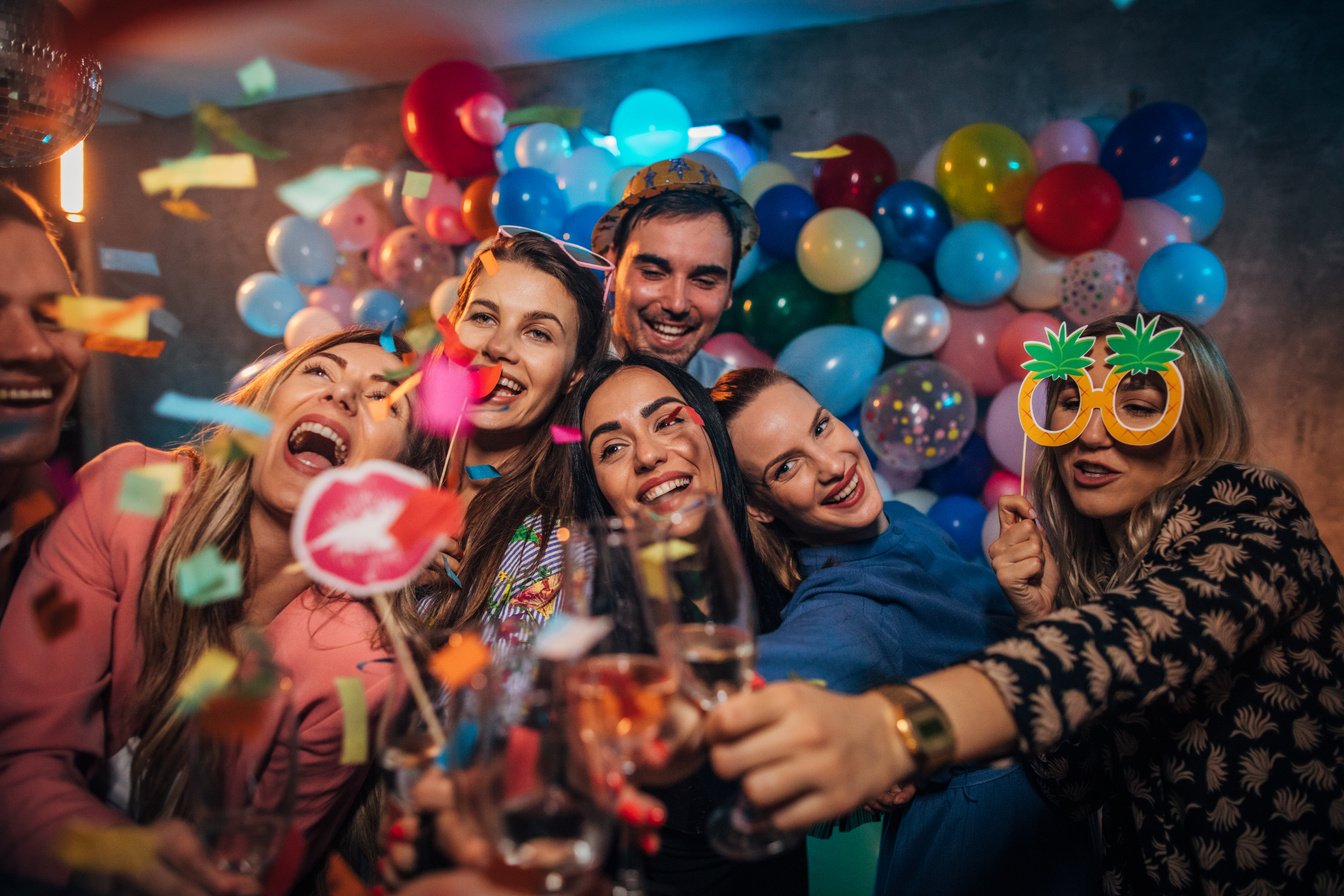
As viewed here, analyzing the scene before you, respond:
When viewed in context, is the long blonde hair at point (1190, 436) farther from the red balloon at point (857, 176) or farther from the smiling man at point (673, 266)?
the red balloon at point (857, 176)

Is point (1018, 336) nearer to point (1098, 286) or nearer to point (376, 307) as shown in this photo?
point (1098, 286)

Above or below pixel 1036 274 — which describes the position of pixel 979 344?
below

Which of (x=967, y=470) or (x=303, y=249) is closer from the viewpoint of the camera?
(x=967, y=470)

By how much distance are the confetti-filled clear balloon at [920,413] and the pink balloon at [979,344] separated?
0.21 metres

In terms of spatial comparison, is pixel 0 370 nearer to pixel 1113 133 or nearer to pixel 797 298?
pixel 797 298

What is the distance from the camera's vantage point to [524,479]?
209 cm

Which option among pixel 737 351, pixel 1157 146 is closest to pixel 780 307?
pixel 737 351

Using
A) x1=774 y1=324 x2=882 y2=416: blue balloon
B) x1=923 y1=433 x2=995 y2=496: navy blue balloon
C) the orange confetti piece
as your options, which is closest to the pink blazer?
the orange confetti piece

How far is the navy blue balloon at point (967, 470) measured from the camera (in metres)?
4.02

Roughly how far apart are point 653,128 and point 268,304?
2433 millimetres

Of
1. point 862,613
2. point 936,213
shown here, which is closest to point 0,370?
point 862,613

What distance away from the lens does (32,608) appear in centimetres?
142

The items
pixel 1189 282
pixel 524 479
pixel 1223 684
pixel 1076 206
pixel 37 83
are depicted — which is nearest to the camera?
pixel 1223 684

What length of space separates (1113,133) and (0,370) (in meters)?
4.13
